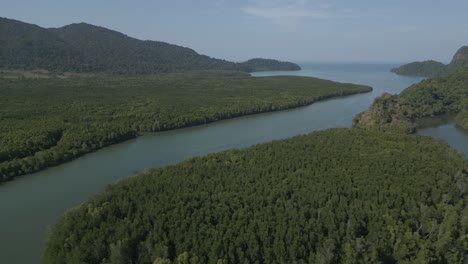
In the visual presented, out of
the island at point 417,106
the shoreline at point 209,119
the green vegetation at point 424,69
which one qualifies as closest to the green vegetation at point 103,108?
the shoreline at point 209,119

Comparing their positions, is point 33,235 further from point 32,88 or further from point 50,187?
point 32,88

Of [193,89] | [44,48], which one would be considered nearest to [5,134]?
[193,89]

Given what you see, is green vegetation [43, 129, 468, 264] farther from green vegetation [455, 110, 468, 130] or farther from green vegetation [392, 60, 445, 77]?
green vegetation [392, 60, 445, 77]

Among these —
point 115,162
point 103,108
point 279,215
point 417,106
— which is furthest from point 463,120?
point 103,108

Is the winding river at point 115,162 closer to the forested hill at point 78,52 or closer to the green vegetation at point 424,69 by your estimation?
the forested hill at point 78,52

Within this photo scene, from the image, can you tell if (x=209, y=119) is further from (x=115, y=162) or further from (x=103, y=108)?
(x=115, y=162)

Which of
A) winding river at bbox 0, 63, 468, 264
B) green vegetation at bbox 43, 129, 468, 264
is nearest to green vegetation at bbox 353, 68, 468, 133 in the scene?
winding river at bbox 0, 63, 468, 264

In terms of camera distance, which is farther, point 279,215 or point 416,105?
point 416,105
